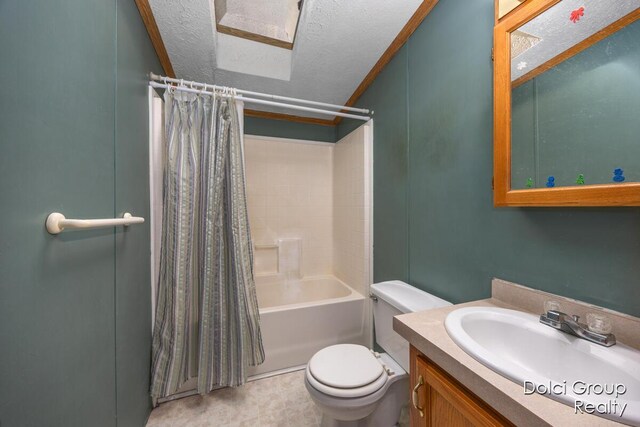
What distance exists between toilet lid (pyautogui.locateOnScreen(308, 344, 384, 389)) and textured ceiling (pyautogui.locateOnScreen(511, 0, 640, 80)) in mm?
1407

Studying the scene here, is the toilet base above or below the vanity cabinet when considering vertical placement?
below

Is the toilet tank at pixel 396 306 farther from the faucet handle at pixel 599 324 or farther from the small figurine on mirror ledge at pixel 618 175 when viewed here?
the small figurine on mirror ledge at pixel 618 175

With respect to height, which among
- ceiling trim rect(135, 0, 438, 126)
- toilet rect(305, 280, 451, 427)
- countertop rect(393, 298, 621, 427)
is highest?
ceiling trim rect(135, 0, 438, 126)

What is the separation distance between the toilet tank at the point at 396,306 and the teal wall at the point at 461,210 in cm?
9

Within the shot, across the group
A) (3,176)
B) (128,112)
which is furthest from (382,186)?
(3,176)

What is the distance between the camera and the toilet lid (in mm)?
1091

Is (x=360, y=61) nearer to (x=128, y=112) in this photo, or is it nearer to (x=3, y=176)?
(x=128, y=112)

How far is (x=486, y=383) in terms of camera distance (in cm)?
52

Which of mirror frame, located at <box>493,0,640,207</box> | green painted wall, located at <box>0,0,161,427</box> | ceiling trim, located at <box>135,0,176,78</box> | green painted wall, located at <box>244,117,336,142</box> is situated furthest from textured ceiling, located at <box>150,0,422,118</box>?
mirror frame, located at <box>493,0,640,207</box>

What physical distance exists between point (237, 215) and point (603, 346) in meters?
1.62

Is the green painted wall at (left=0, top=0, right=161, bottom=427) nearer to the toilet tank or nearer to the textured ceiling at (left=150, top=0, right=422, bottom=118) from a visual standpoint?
the textured ceiling at (left=150, top=0, right=422, bottom=118)

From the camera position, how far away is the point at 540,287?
2.76 ft

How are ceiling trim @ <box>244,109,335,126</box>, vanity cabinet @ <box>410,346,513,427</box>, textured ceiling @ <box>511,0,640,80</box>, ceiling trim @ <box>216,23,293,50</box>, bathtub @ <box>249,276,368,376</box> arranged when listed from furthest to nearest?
ceiling trim @ <box>244,109,335,126</box> < bathtub @ <box>249,276,368,376</box> < ceiling trim @ <box>216,23,293,50</box> < textured ceiling @ <box>511,0,640,80</box> < vanity cabinet @ <box>410,346,513,427</box>

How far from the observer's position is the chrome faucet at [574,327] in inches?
24.0
